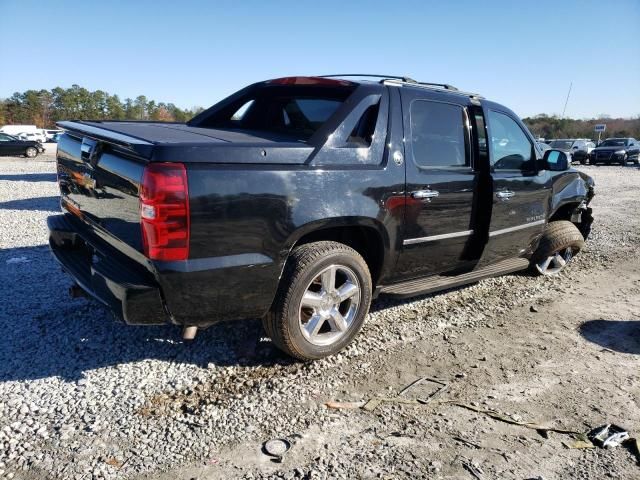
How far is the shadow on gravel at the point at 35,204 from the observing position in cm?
895

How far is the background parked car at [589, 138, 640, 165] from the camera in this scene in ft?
99.0

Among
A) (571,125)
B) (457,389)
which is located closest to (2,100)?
(571,125)

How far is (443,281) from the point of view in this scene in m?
4.02

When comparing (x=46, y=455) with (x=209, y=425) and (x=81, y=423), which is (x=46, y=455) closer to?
(x=81, y=423)

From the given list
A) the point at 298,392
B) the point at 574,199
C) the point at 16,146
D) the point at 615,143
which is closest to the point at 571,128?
the point at 615,143

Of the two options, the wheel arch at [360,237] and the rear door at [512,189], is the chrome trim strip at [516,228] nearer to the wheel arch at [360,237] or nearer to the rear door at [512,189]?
the rear door at [512,189]

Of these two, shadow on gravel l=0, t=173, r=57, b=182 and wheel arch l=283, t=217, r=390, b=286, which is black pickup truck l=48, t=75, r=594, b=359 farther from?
shadow on gravel l=0, t=173, r=57, b=182

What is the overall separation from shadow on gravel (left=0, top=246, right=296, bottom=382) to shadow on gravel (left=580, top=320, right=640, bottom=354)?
8.44ft

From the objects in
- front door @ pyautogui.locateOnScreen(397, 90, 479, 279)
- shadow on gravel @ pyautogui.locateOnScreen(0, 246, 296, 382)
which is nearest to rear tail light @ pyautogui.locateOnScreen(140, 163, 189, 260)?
shadow on gravel @ pyautogui.locateOnScreen(0, 246, 296, 382)

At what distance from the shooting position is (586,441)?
2600 mm

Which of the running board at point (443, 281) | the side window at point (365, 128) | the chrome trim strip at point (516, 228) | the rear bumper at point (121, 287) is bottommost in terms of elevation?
the running board at point (443, 281)

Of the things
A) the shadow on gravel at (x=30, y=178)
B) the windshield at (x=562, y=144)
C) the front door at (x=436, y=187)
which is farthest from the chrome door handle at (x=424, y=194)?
the windshield at (x=562, y=144)

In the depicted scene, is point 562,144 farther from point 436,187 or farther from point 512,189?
point 436,187

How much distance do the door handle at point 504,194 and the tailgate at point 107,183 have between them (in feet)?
9.62
